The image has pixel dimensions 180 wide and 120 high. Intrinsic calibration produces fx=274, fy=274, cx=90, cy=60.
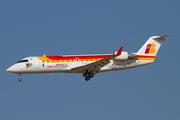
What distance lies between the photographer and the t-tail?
112ft

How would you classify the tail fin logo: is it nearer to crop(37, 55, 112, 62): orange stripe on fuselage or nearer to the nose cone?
crop(37, 55, 112, 62): orange stripe on fuselage

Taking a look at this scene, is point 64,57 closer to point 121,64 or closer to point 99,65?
point 99,65

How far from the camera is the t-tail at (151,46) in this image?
112ft

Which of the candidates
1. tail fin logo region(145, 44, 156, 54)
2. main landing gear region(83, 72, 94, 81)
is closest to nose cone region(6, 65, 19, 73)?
main landing gear region(83, 72, 94, 81)

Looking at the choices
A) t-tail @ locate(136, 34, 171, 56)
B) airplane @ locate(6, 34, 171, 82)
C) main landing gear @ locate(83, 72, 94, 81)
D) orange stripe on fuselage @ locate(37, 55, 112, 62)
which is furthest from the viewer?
t-tail @ locate(136, 34, 171, 56)

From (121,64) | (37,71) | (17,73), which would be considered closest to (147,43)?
(121,64)

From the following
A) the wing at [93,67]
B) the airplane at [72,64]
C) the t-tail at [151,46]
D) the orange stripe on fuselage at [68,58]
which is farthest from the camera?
the t-tail at [151,46]

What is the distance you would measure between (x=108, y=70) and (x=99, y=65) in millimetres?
2131

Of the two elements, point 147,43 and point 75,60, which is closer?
point 75,60

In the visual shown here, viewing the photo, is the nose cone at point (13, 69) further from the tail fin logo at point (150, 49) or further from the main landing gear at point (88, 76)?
the tail fin logo at point (150, 49)

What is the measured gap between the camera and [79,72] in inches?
1291

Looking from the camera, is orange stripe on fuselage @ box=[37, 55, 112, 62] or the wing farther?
orange stripe on fuselage @ box=[37, 55, 112, 62]

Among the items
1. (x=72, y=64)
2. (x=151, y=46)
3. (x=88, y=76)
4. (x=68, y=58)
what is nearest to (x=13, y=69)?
(x=68, y=58)

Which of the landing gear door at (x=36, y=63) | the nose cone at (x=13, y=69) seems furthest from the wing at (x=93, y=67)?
the nose cone at (x=13, y=69)
